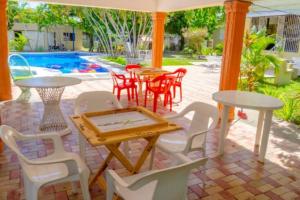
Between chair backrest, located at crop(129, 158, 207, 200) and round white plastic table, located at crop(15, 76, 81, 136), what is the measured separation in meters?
2.74

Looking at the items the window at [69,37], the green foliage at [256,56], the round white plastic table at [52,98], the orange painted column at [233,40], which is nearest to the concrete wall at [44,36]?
the window at [69,37]

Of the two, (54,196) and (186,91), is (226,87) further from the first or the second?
(54,196)

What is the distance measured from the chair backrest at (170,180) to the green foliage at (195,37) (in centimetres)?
1706

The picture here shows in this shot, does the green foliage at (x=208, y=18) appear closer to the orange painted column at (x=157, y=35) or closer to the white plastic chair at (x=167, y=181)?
the orange painted column at (x=157, y=35)

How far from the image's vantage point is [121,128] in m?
2.19

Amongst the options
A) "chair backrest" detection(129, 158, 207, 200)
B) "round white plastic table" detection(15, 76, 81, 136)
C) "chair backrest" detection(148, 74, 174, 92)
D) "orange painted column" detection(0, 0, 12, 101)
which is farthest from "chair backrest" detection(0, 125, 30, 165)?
"orange painted column" detection(0, 0, 12, 101)

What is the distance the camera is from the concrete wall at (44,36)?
1794 centimetres

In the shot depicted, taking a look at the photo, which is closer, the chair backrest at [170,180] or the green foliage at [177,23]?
the chair backrest at [170,180]

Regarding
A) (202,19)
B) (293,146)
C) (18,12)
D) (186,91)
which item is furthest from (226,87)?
(18,12)

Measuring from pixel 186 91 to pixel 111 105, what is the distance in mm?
4752

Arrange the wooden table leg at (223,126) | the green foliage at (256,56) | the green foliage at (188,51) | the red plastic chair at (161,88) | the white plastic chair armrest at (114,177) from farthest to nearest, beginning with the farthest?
1. the green foliage at (188,51)
2. the green foliage at (256,56)
3. the red plastic chair at (161,88)
4. the wooden table leg at (223,126)
5. the white plastic chair armrest at (114,177)

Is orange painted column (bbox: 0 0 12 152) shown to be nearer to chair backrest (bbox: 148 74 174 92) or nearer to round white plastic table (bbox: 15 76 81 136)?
round white plastic table (bbox: 15 76 81 136)

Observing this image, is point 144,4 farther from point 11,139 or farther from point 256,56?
point 11,139

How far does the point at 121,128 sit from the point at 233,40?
339 centimetres
